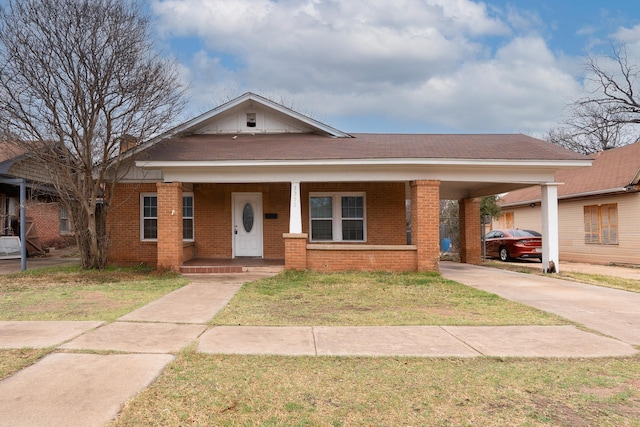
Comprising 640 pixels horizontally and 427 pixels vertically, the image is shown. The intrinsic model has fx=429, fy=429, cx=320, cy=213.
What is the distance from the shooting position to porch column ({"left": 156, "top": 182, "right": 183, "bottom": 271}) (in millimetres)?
11781

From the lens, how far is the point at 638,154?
1809cm

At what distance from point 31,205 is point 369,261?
13.8 m

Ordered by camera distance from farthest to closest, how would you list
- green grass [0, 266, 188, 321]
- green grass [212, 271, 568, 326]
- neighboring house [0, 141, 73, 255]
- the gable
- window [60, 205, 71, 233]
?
window [60, 205, 71, 233], the gable, neighboring house [0, 141, 73, 255], green grass [0, 266, 188, 321], green grass [212, 271, 568, 326]

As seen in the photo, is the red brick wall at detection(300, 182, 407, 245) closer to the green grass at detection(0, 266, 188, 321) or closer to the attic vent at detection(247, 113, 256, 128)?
the attic vent at detection(247, 113, 256, 128)

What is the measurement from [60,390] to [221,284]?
20.8 ft

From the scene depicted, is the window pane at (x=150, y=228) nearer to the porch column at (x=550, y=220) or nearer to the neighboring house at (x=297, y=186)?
the neighboring house at (x=297, y=186)

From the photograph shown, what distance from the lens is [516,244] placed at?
18312mm

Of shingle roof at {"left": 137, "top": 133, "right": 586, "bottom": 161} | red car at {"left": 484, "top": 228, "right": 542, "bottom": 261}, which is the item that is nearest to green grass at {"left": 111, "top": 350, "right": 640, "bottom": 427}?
shingle roof at {"left": 137, "top": 133, "right": 586, "bottom": 161}

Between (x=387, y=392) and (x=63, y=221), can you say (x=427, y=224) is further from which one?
(x=63, y=221)

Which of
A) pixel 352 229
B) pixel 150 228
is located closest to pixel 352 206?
pixel 352 229

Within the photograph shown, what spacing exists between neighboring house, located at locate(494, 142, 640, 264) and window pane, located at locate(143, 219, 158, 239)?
13.8m

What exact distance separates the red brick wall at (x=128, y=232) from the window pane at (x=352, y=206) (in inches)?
241

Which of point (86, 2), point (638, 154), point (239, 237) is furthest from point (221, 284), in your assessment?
point (638, 154)

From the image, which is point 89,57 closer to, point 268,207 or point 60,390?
point 268,207
